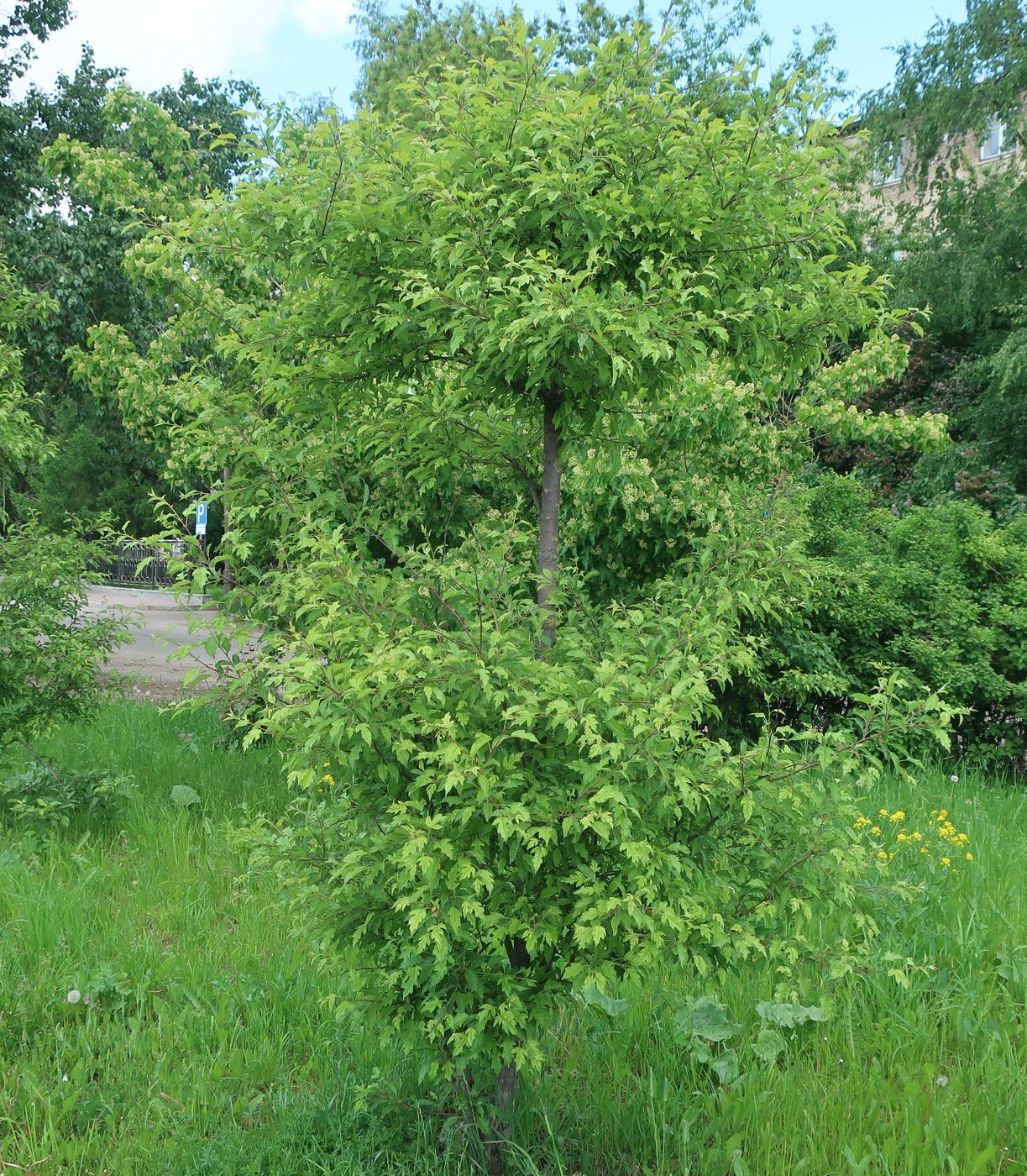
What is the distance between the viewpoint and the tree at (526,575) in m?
2.62

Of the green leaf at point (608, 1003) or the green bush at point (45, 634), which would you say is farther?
the green bush at point (45, 634)

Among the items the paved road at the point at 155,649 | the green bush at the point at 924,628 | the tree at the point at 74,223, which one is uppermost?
the tree at the point at 74,223

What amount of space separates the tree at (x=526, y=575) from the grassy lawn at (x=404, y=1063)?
1.53 feet

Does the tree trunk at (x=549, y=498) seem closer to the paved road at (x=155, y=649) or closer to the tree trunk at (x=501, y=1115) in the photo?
the paved road at (x=155, y=649)

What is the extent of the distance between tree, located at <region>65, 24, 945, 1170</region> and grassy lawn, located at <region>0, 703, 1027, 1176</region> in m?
0.47

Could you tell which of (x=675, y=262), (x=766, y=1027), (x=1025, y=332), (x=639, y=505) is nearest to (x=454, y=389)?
(x=675, y=262)

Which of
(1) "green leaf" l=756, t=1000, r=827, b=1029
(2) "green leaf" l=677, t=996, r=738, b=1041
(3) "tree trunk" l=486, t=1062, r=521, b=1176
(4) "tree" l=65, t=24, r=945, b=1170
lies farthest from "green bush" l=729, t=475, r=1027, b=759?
(3) "tree trunk" l=486, t=1062, r=521, b=1176

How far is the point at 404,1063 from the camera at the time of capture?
353cm

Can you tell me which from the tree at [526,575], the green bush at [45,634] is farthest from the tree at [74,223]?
the tree at [526,575]

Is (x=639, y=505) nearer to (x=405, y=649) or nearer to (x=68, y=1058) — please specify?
(x=405, y=649)

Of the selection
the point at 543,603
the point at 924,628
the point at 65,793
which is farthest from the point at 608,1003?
the point at 924,628

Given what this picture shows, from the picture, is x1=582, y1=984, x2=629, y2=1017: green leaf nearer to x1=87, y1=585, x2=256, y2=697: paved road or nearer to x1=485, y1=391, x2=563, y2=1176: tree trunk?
x1=485, y1=391, x2=563, y2=1176: tree trunk

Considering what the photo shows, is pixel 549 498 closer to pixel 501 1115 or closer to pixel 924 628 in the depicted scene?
pixel 501 1115

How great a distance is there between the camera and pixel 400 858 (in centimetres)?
247
